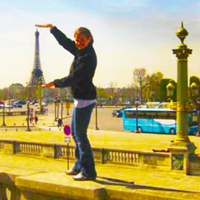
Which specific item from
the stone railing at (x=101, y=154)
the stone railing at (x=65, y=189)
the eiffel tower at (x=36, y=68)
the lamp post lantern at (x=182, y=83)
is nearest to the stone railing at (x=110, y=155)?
the stone railing at (x=101, y=154)

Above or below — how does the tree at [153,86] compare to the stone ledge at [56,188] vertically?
above

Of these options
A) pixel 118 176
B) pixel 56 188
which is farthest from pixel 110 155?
pixel 56 188

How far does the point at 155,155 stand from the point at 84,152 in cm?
1337

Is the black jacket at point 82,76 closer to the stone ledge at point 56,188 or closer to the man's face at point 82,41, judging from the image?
the man's face at point 82,41

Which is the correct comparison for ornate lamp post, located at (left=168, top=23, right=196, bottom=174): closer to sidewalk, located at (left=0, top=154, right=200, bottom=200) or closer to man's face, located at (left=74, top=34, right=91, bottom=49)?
sidewalk, located at (left=0, top=154, right=200, bottom=200)

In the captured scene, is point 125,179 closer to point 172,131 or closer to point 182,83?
point 182,83

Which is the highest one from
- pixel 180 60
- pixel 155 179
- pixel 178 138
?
pixel 180 60

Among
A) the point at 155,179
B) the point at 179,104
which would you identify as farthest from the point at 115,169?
the point at 179,104

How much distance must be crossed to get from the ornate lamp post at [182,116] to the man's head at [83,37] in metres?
12.3

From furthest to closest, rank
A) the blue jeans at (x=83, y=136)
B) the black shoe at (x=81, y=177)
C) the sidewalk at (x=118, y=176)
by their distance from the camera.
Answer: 1. the blue jeans at (x=83, y=136)
2. the black shoe at (x=81, y=177)
3. the sidewalk at (x=118, y=176)

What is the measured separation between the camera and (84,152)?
231 inches

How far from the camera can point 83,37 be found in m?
5.92

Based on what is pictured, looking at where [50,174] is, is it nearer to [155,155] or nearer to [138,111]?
[155,155]

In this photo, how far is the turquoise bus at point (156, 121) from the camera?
142ft
